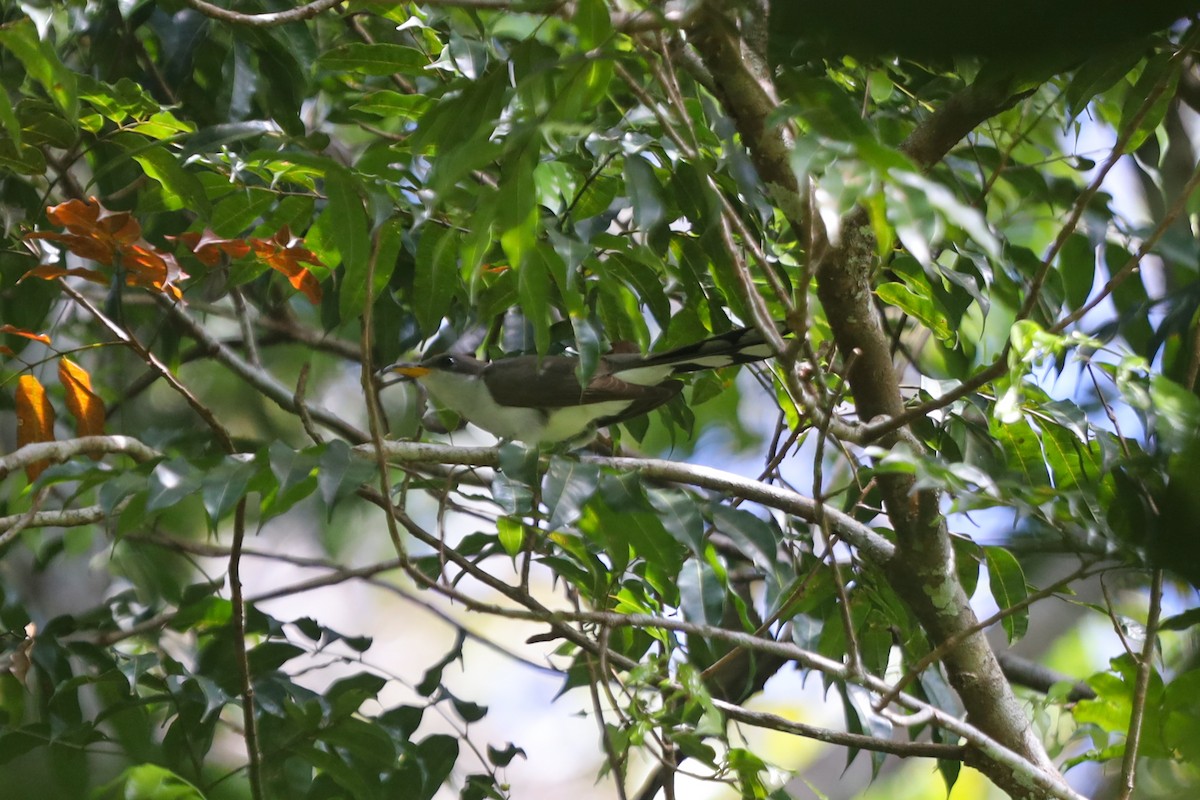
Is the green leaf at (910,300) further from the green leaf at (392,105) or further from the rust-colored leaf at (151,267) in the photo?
the rust-colored leaf at (151,267)

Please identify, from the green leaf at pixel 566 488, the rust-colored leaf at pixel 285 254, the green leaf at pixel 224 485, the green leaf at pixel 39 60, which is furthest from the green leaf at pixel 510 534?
the green leaf at pixel 39 60

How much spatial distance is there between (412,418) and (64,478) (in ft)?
11.4

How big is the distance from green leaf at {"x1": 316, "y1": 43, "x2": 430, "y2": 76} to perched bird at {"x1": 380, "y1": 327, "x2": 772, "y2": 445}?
1.12 metres

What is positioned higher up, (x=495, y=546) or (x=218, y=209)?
(x=218, y=209)

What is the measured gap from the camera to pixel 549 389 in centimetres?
416

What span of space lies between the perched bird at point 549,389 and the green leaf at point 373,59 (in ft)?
3.68

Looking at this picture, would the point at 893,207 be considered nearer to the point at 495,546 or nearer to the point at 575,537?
the point at 575,537

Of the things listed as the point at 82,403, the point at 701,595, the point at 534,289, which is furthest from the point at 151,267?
the point at 701,595

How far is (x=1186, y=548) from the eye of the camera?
1.58 ft

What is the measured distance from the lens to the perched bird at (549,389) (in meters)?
3.46

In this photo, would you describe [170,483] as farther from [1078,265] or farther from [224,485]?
[1078,265]

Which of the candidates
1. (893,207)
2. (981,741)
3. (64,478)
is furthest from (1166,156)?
(64,478)

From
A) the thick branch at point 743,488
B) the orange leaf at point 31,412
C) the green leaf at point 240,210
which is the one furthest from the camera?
the green leaf at point 240,210

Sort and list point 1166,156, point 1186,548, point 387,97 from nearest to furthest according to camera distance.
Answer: point 1186,548
point 387,97
point 1166,156
